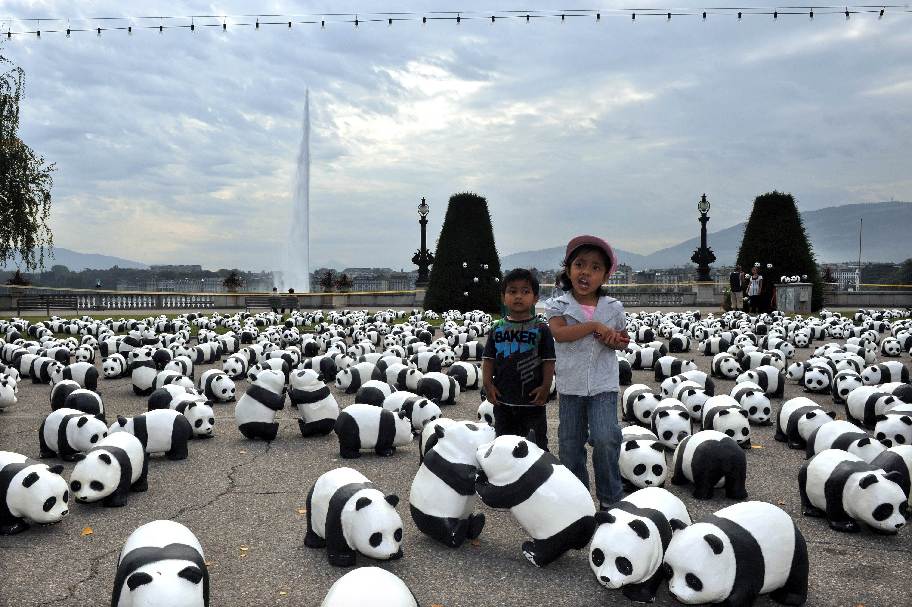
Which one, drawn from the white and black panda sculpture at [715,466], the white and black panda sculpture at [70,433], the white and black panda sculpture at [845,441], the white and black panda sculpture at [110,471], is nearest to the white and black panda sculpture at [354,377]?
the white and black panda sculpture at [70,433]

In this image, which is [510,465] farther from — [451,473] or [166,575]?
[166,575]

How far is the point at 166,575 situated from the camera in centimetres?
412

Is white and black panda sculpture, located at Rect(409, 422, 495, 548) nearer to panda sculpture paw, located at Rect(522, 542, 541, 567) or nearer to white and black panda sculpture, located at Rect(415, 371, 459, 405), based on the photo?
panda sculpture paw, located at Rect(522, 542, 541, 567)

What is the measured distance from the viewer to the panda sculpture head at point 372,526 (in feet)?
17.5

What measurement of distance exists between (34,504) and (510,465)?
4254mm

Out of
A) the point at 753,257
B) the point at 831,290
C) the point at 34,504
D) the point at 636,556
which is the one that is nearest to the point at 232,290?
the point at 753,257

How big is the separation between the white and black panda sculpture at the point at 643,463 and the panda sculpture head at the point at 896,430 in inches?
114

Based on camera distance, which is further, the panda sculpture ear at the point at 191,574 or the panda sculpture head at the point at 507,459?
the panda sculpture head at the point at 507,459

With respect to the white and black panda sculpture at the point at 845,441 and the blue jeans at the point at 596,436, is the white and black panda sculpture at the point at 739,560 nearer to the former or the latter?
the blue jeans at the point at 596,436

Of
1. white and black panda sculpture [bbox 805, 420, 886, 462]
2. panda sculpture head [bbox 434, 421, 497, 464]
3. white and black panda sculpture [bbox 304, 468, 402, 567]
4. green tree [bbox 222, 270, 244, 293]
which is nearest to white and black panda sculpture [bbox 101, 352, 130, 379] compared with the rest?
white and black panda sculpture [bbox 304, 468, 402, 567]

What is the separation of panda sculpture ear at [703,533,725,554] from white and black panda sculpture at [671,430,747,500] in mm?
2465

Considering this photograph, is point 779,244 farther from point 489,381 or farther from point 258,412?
point 489,381

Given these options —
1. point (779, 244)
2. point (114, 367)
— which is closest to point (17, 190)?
point (114, 367)

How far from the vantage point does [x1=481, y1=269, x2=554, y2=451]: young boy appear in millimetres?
→ 6398
